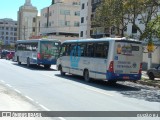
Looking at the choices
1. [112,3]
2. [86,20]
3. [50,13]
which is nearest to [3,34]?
[50,13]

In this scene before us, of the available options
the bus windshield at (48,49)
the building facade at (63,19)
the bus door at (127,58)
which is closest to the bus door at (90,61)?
the bus door at (127,58)

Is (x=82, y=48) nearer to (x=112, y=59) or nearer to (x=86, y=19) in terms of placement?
(x=112, y=59)

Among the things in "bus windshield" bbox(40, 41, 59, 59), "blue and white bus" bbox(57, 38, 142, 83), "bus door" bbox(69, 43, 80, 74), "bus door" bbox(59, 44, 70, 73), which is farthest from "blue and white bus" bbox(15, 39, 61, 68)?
"blue and white bus" bbox(57, 38, 142, 83)

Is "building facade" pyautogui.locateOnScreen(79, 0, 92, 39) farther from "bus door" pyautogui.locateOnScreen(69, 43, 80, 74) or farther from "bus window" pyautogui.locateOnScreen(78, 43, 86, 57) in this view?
"bus window" pyautogui.locateOnScreen(78, 43, 86, 57)

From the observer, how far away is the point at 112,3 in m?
29.6

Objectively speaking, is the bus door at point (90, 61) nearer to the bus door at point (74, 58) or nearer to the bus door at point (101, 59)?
the bus door at point (101, 59)

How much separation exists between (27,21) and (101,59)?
4205 inches

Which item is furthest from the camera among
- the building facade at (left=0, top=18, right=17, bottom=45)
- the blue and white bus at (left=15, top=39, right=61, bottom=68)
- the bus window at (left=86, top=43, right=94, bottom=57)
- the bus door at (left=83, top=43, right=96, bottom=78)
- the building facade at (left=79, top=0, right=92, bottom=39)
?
the building facade at (left=0, top=18, right=17, bottom=45)

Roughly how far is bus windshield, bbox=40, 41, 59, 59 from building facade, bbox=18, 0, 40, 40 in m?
86.9

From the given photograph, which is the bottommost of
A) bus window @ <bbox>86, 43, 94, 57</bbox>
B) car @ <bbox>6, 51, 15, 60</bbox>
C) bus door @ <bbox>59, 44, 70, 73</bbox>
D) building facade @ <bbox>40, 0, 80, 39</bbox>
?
car @ <bbox>6, 51, 15, 60</bbox>

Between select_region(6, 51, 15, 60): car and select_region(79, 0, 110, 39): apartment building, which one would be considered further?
select_region(79, 0, 110, 39): apartment building

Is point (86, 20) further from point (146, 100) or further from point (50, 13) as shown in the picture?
point (146, 100)

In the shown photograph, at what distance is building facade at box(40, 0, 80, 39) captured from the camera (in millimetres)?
91562

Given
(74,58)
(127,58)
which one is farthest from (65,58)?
(127,58)
